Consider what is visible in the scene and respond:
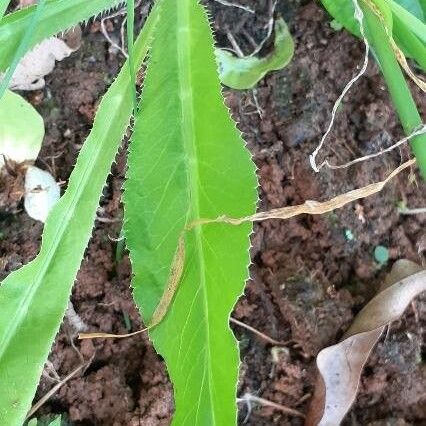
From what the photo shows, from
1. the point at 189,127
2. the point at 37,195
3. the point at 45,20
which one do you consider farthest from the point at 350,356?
the point at 45,20

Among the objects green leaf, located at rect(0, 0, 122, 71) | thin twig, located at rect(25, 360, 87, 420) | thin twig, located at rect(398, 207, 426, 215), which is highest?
green leaf, located at rect(0, 0, 122, 71)

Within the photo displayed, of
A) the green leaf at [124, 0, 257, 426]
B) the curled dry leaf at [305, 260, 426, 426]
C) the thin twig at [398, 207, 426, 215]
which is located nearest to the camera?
the green leaf at [124, 0, 257, 426]

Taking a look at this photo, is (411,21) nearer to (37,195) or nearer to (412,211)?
(412,211)

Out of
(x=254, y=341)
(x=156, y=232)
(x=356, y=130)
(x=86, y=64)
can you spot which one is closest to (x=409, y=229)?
(x=356, y=130)

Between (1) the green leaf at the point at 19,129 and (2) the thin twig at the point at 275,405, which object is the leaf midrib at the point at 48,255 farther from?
(2) the thin twig at the point at 275,405

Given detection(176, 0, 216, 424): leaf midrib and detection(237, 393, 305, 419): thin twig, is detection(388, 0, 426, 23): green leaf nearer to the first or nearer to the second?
detection(176, 0, 216, 424): leaf midrib

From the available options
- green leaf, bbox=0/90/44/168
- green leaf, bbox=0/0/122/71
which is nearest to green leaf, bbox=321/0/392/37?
green leaf, bbox=0/0/122/71

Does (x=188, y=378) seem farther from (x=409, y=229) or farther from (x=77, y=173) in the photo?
(x=409, y=229)
